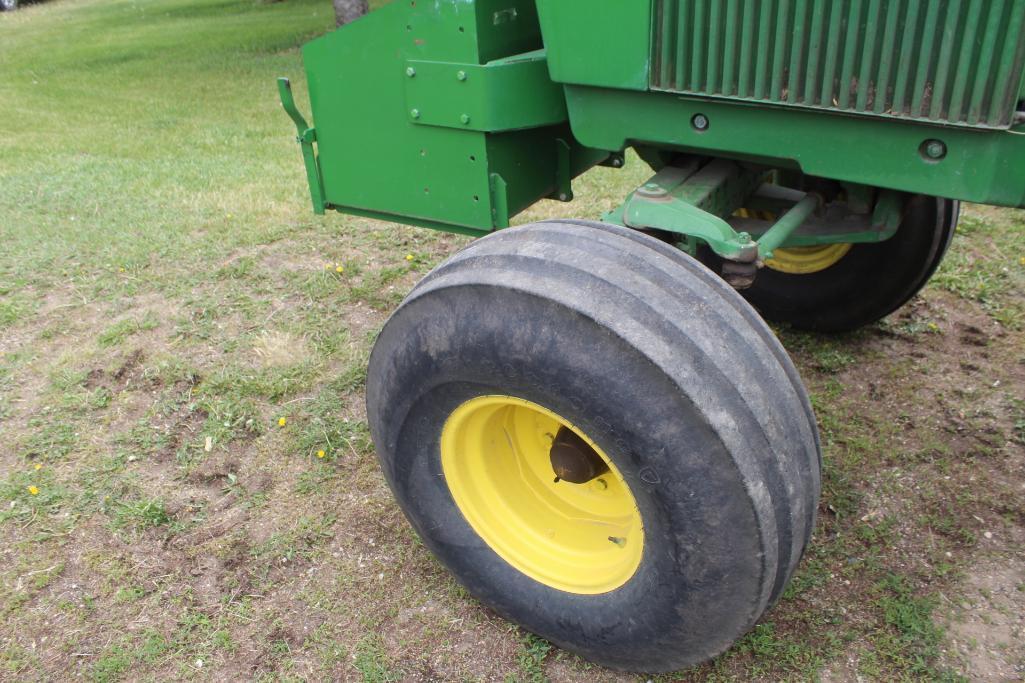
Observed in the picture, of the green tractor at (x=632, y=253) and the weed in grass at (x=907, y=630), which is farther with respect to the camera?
the weed in grass at (x=907, y=630)

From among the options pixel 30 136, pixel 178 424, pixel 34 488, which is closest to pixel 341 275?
pixel 178 424

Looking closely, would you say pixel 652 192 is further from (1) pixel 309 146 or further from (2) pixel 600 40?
(1) pixel 309 146

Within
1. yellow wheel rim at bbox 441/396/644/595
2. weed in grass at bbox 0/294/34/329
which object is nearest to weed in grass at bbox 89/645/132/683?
yellow wheel rim at bbox 441/396/644/595

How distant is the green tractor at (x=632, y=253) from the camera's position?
6.22ft

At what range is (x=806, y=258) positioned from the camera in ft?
12.5

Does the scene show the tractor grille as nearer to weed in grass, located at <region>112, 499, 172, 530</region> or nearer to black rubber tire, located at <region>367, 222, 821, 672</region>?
black rubber tire, located at <region>367, 222, 821, 672</region>

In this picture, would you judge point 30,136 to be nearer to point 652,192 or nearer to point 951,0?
point 652,192

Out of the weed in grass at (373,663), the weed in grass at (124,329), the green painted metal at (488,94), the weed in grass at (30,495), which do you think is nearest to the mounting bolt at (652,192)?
the green painted metal at (488,94)

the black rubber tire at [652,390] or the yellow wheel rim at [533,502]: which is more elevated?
the black rubber tire at [652,390]

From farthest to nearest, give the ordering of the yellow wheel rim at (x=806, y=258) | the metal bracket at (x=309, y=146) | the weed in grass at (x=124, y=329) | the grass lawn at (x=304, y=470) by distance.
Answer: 1. the weed in grass at (x=124, y=329)
2. the yellow wheel rim at (x=806, y=258)
3. the metal bracket at (x=309, y=146)
4. the grass lawn at (x=304, y=470)

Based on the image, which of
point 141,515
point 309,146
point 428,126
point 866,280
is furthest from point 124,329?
point 866,280

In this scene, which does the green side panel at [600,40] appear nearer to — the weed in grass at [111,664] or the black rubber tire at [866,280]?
the black rubber tire at [866,280]

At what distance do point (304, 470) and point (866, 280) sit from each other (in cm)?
246

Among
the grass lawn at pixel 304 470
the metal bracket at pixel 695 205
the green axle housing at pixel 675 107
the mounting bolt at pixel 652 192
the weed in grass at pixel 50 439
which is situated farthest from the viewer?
the weed in grass at pixel 50 439
